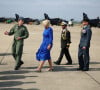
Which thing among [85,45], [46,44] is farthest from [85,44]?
[46,44]

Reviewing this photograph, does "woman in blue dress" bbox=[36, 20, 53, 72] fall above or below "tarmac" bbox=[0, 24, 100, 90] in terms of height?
above

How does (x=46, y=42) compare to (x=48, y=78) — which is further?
(x=46, y=42)

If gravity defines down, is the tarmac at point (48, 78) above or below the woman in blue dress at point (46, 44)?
below

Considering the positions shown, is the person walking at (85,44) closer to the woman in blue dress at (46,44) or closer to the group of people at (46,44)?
the group of people at (46,44)

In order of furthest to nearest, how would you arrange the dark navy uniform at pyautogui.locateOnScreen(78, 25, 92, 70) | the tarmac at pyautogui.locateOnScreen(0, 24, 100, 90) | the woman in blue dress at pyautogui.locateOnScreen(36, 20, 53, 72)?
the dark navy uniform at pyautogui.locateOnScreen(78, 25, 92, 70) → the woman in blue dress at pyautogui.locateOnScreen(36, 20, 53, 72) → the tarmac at pyautogui.locateOnScreen(0, 24, 100, 90)

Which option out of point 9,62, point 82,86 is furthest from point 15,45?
point 82,86

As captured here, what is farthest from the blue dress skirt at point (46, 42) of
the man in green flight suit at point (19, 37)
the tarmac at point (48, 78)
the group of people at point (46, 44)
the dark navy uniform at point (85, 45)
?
the dark navy uniform at point (85, 45)

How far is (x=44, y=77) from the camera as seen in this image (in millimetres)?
11281

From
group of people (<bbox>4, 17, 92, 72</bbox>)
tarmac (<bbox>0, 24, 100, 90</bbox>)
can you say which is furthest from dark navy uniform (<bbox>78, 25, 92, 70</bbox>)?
tarmac (<bbox>0, 24, 100, 90</bbox>)

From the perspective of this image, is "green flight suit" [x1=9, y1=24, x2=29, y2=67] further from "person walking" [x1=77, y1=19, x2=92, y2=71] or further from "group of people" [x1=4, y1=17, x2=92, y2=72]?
"person walking" [x1=77, y1=19, x2=92, y2=71]

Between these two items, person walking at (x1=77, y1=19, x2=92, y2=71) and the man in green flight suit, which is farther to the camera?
the man in green flight suit

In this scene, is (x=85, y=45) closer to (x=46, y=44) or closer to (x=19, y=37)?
(x=46, y=44)

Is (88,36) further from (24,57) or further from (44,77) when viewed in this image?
(24,57)

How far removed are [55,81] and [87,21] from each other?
2732 millimetres
